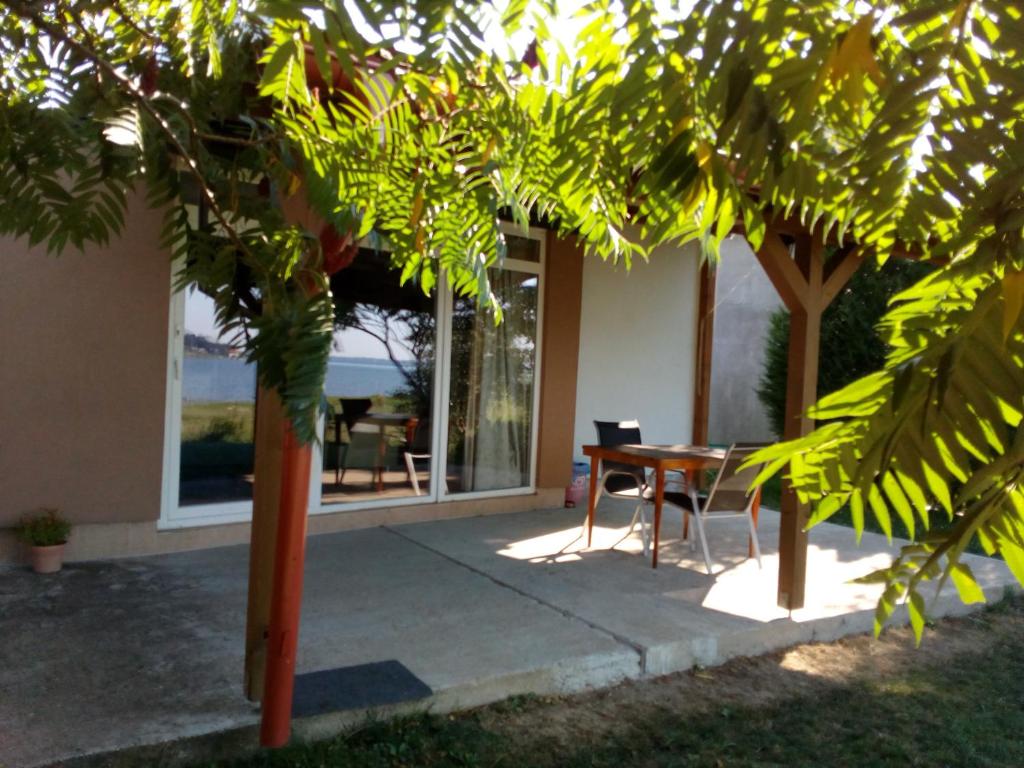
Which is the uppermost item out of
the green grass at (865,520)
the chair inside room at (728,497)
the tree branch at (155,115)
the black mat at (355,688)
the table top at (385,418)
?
the tree branch at (155,115)

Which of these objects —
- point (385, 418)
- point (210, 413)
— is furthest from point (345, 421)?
point (210, 413)

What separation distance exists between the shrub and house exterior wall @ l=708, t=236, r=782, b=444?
10.4 metres

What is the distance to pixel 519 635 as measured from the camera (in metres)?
4.11

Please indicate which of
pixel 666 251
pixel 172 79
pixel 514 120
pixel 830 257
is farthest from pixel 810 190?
pixel 666 251

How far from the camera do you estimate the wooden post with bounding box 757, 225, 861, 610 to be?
4.75m

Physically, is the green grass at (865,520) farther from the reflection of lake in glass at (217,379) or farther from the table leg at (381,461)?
the reflection of lake in glass at (217,379)

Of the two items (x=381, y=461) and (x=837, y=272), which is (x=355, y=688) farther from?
(x=837, y=272)

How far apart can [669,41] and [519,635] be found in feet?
11.6

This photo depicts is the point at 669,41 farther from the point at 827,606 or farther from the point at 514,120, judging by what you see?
the point at 827,606

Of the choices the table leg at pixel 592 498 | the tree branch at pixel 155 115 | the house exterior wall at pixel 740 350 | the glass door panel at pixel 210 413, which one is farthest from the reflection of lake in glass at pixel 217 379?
the house exterior wall at pixel 740 350

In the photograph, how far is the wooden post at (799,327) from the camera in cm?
475

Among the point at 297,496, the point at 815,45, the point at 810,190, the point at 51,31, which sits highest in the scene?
the point at 51,31

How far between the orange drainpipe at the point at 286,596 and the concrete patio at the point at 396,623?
0.48 feet

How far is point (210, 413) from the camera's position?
566cm
